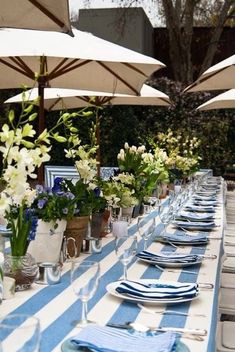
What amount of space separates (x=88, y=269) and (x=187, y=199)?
3.44 meters

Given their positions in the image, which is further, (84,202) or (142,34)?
(142,34)

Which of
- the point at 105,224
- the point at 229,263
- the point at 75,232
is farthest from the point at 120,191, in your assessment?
the point at 229,263

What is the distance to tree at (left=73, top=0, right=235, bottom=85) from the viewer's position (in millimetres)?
13973

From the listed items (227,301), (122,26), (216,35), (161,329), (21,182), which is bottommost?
(227,301)

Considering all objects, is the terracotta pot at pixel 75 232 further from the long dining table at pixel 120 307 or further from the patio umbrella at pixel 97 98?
the patio umbrella at pixel 97 98

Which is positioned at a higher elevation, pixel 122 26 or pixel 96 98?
pixel 122 26

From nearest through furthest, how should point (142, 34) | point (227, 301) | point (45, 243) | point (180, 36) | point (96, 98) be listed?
point (45, 243) < point (227, 301) < point (96, 98) < point (180, 36) < point (142, 34)

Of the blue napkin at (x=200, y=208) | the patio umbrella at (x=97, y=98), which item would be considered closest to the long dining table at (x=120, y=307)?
the blue napkin at (x=200, y=208)

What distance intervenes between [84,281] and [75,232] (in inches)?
36.3

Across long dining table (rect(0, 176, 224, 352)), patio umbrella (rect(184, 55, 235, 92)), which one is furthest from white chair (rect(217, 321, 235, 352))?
patio umbrella (rect(184, 55, 235, 92))

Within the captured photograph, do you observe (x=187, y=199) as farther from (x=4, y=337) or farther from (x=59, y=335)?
(x=4, y=337)

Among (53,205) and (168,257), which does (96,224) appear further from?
(53,205)

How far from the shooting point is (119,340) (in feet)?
5.05

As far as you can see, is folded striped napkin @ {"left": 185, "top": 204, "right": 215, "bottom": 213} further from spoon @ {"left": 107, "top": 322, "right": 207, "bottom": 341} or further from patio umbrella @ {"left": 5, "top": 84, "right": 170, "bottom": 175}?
patio umbrella @ {"left": 5, "top": 84, "right": 170, "bottom": 175}
